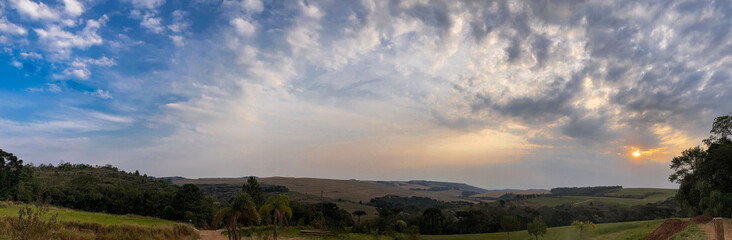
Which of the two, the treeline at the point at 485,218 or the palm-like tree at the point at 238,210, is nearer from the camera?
the palm-like tree at the point at 238,210

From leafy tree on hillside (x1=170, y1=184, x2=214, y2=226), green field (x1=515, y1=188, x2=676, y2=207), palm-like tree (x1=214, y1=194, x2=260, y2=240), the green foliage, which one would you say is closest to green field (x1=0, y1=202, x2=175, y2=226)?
palm-like tree (x1=214, y1=194, x2=260, y2=240)

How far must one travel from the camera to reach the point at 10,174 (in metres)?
39.7

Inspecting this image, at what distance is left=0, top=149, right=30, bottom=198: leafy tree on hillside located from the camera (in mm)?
38500

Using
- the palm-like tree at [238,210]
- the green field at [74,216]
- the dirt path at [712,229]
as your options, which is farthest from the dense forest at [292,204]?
the dirt path at [712,229]

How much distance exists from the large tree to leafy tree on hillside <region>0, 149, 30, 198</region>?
220ft

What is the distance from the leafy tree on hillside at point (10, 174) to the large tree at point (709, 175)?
67.0 meters

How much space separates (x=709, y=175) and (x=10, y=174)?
6948cm

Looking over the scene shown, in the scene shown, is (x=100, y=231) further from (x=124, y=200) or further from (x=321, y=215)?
(x=321, y=215)

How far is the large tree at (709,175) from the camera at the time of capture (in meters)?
22.5

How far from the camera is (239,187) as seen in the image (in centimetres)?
11919

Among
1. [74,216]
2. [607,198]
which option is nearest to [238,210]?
[74,216]

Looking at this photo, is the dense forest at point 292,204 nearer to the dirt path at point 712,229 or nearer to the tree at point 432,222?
the tree at point 432,222

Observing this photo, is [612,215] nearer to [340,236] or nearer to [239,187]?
[340,236]

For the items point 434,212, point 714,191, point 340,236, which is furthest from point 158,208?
point 714,191
